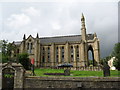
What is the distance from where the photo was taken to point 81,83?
23.0 meters

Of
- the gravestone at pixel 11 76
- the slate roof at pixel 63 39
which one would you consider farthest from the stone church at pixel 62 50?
the gravestone at pixel 11 76

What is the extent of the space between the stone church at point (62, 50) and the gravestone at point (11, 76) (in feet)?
122

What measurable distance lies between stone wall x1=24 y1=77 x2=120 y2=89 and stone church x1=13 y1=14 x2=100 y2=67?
3856cm

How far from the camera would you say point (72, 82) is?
76.3 feet

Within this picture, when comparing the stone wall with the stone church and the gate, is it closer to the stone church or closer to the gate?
Result: the gate

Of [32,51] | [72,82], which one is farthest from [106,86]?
[32,51]

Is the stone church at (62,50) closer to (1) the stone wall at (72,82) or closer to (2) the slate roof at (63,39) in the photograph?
(2) the slate roof at (63,39)

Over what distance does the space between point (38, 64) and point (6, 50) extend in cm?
1522

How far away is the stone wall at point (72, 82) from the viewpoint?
22922 mm

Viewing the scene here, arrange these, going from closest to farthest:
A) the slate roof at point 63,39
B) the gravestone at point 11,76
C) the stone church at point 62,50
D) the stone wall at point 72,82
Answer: the stone wall at point 72,82 → the gravestone at point 11,76 → the stone church at point 62,50 → the slate roof at point 63,39

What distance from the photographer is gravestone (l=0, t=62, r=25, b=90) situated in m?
23.3

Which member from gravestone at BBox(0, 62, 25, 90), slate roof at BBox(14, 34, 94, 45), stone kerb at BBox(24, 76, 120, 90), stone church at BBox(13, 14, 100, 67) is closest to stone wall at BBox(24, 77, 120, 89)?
stone kerb at BBox(24, 76, 120, 90)

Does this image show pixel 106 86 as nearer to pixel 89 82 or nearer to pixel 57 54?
pixel 89 82

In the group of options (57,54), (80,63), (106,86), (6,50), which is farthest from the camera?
(57,54)
